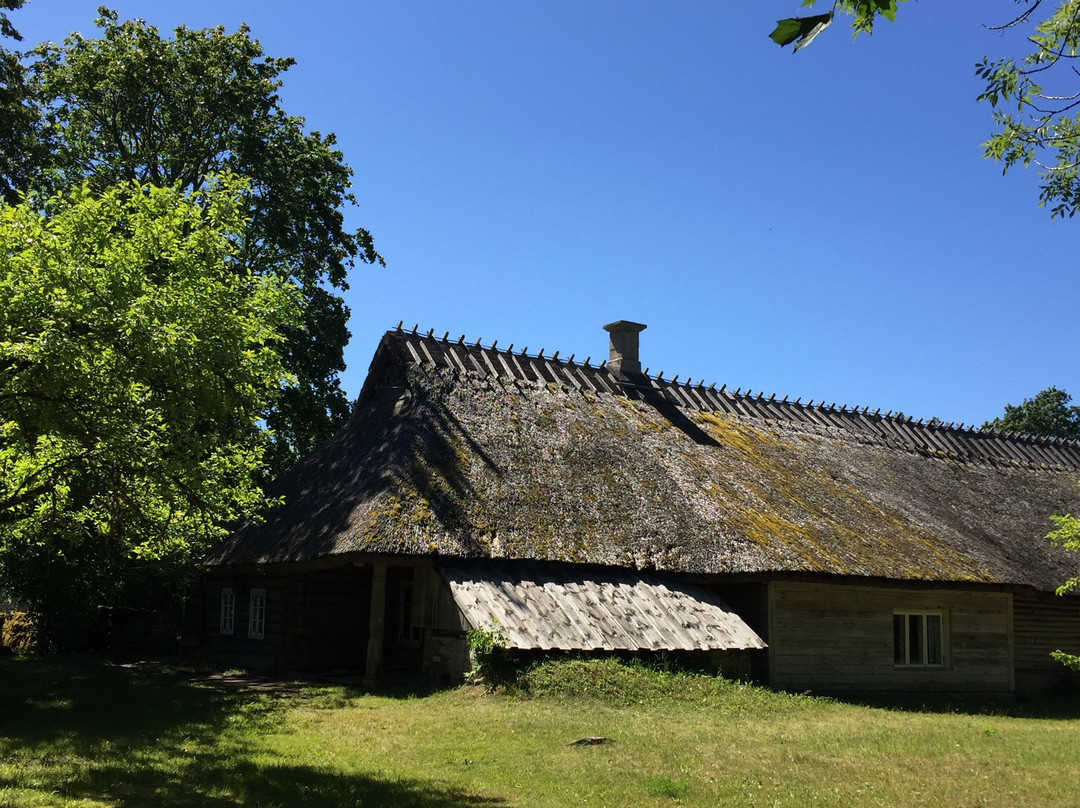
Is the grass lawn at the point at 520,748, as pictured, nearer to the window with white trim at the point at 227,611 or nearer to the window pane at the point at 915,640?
the window pane at the point at 915,640

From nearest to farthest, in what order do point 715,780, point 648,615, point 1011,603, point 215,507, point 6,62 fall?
point 715,780 < point 215,507 < point 648,615 < point 1011,603 < point 6,62

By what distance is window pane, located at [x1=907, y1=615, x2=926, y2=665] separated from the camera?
18.7m

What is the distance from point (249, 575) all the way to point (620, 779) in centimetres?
1329

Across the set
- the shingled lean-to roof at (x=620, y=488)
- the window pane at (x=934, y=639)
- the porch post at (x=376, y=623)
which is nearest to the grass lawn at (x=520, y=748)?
the porch post at (x=376, y=623)

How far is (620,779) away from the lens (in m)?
8.85

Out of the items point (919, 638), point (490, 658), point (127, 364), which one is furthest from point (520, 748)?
point (919, 638)

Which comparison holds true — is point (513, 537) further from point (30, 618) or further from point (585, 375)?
point (30, 618)

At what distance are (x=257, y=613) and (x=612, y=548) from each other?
27.1 ft

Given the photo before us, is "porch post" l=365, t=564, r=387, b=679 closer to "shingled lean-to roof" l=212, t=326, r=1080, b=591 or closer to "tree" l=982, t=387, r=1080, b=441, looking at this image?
"shingled lean-to roof" l=212, t=326, r=1080, b=591

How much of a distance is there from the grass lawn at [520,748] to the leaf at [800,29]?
264 inches

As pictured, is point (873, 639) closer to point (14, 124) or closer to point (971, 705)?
point (971, 705)

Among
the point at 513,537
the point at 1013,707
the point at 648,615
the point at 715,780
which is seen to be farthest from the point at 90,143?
the point at 1013,707

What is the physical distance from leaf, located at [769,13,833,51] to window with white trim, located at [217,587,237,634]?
1975cm

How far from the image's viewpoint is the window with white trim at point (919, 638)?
18.6m
